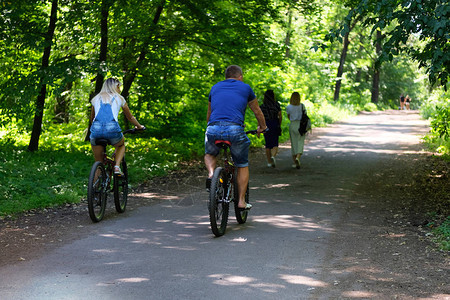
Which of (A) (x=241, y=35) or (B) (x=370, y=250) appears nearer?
(B) (x=370, y=250)

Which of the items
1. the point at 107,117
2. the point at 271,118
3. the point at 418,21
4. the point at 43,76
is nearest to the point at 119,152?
the point at 107,117

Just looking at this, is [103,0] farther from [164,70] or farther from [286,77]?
[286,77]

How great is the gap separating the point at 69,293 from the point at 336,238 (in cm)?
353

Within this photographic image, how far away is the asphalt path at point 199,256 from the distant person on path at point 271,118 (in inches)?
129

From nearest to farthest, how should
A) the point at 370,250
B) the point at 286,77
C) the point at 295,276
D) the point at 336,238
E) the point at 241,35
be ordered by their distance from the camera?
the point at 295,276 → the point at 370,250 → the point at 336,238 → the point at 241,35 → the point at 286,77

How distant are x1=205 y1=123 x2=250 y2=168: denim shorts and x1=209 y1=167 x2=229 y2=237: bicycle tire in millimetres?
293

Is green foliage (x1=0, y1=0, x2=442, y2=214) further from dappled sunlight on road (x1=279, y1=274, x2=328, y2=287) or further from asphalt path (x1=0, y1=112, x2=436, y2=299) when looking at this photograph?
dappled sunlight on road (x1=279, y1=274, x2=328, y2=287)

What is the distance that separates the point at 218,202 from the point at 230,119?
3.44 ft

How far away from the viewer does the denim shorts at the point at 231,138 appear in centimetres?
705

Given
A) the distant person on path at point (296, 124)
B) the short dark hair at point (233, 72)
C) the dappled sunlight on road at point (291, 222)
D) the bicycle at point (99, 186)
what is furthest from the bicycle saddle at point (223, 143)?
the distant person on path at point (296, 124)

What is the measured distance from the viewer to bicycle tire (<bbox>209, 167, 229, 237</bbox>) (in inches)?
267

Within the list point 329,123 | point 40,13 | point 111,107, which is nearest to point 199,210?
point 111,107

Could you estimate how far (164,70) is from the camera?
15.2m

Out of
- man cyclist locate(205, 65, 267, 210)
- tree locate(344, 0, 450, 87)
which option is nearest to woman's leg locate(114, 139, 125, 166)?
man cyclist locate(205, 65, 267, 210)
